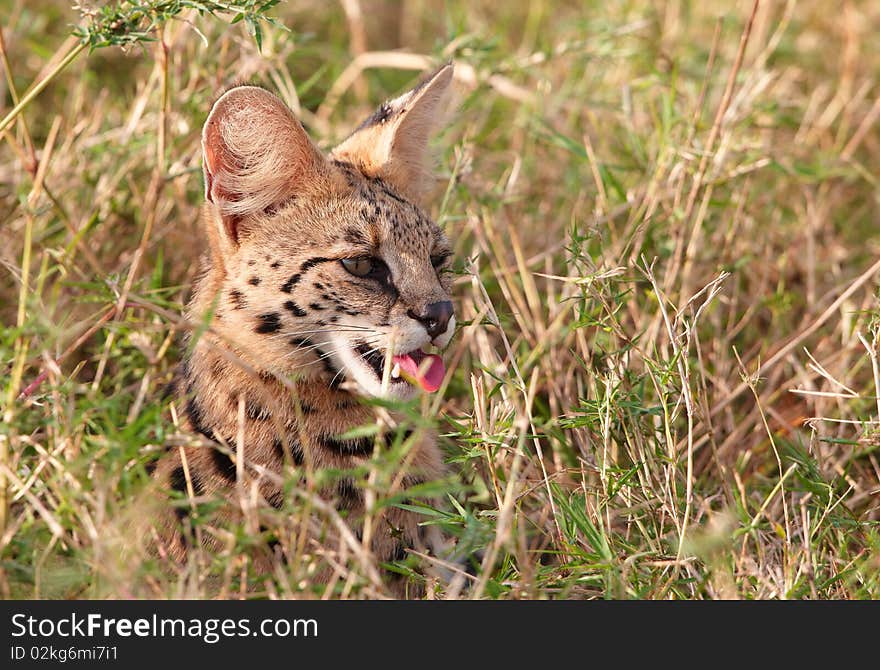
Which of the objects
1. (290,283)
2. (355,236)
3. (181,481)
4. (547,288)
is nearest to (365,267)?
(355,236)

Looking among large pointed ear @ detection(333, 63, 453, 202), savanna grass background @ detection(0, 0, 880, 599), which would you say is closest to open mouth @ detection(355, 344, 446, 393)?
savanna grass background @ detection(0, 0, 880, 599)

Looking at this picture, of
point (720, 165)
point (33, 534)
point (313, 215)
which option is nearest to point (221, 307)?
point (313, 215)

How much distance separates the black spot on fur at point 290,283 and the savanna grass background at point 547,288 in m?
0.37

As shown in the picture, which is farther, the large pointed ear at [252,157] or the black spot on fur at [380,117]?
the black spot on fur at [380,117]

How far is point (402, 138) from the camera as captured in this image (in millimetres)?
3771

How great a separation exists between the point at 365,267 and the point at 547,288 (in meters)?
1.58

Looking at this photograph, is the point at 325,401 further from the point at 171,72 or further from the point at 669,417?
the point at 171,72

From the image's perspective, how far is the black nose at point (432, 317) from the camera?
322cm

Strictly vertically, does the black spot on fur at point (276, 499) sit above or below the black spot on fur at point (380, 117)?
below

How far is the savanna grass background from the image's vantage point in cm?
287

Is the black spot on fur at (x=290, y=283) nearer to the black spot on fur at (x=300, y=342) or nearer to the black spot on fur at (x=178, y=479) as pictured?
the black spot on fur at (x=300, y=342)

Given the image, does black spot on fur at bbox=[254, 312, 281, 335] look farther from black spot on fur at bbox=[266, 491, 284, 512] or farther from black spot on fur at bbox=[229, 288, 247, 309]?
black spot on fur at bbox=[266, 491, 284, 512]

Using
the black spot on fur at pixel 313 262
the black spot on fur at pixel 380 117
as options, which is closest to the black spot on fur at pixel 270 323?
the black spot on fur at pixel 313 262
